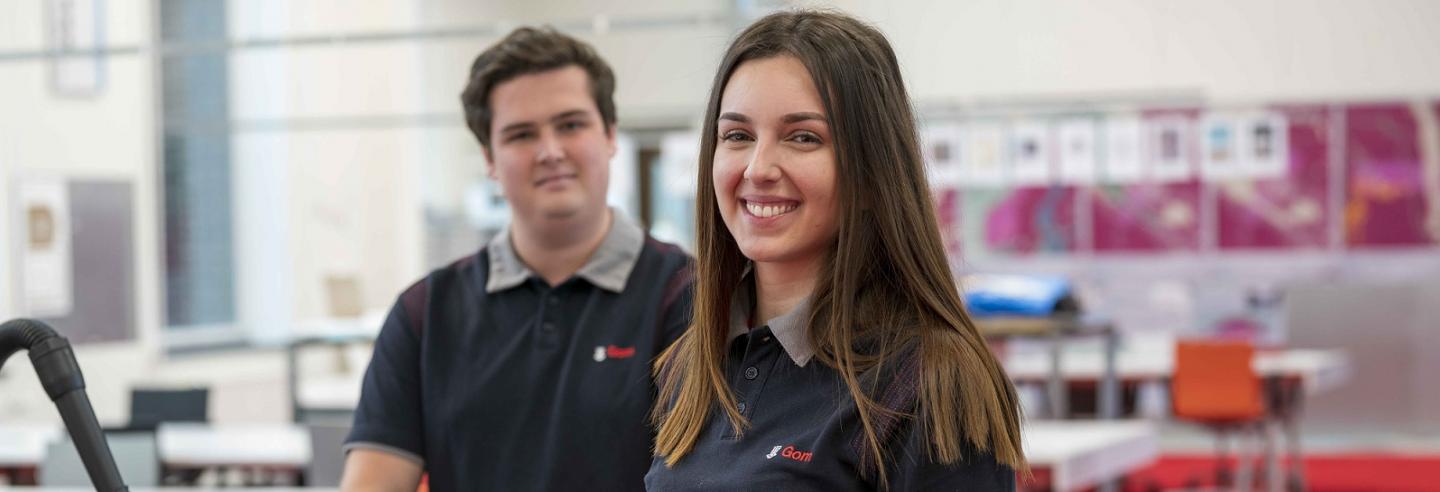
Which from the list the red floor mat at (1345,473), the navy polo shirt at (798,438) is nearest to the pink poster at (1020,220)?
the red floor mat at (1345,473)

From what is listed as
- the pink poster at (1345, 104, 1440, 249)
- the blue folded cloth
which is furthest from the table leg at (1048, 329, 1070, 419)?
the pink poster at (1345, 104, 1440, 249)

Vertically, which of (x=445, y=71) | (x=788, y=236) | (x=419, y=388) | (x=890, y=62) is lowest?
(x=419, y=388)

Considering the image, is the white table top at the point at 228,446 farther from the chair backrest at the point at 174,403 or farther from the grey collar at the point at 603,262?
the grey collar at the point at 603,262

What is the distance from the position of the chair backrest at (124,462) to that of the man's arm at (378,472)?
7.50 ft

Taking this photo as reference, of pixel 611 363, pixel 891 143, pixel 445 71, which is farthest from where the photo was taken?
pixel 445 71

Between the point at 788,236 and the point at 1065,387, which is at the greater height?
the point at 788,236

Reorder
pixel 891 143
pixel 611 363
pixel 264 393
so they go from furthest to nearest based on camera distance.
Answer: pixel 264 393 → pixel 611 363 → pixel 891 143

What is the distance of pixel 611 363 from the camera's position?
199 cm

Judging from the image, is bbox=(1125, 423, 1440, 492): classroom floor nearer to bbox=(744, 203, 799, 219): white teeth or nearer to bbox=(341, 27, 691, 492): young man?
bbox=(341, 27, 691, 492): young man

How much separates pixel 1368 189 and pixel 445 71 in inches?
229

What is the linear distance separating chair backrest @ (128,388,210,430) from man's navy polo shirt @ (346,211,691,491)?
3.54 m

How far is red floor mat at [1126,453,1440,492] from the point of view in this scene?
799 centimetres

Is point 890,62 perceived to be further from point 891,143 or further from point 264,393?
point 264,393

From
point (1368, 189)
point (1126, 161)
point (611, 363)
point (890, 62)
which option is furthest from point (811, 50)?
point (1368, 189)
